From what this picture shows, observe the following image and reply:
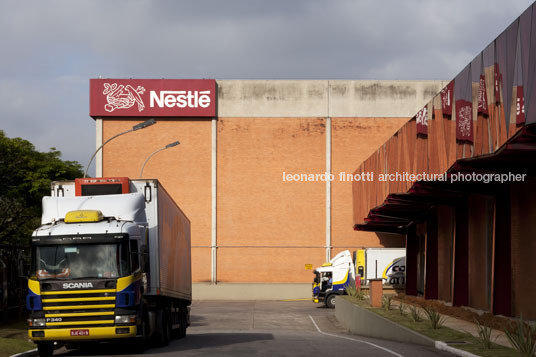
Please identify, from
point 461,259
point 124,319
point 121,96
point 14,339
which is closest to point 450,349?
point 124,319

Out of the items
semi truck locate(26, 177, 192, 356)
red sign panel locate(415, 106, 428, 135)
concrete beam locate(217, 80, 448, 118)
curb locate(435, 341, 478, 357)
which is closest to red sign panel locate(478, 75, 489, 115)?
curb locate(435, 341, 478, 357)

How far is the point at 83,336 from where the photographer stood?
53.0 feet

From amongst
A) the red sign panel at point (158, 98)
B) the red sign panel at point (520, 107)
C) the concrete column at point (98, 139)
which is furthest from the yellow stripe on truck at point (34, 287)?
the concrete column at point (98, 139)

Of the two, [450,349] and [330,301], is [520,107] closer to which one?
[450,349]

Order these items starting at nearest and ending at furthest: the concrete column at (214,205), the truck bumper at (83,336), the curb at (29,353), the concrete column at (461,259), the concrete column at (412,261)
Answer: the truck bumper at (83,336), the curb at (29,353), the concrete column at (461,259), the concrete column at (412,261), the concrete column at (214,205)

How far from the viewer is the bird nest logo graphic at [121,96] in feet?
185

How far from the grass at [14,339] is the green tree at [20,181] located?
26960mm

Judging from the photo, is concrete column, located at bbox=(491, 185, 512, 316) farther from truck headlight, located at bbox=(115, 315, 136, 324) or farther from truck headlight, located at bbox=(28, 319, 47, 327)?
truck headlight, located at bbox=(28, 319, 47, 327)

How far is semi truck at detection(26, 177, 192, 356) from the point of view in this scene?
53.4 ft

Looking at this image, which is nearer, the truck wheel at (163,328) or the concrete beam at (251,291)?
the truck wheel at (163,328)

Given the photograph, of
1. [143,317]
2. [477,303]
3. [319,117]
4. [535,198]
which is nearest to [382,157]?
[477,303]

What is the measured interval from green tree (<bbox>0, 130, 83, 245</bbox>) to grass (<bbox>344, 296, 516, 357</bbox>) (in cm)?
3224

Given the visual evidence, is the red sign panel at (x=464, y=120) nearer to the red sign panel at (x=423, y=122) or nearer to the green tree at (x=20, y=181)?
the red sign panel at (x=423, y=122)

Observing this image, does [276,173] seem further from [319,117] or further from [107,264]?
[107,264]
